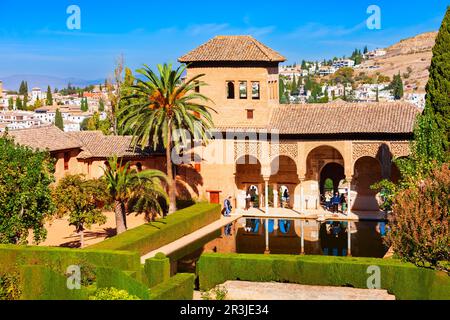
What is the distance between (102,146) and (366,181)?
16.8 m

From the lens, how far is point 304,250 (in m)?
30.9

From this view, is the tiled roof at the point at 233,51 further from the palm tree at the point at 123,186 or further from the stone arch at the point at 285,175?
the palm tree at the point at 123,186

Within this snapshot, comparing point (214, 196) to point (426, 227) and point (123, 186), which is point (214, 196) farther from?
point (426, 227)

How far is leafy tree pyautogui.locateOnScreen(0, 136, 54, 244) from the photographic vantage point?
84.1 ft

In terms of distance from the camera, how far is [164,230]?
31.5 metres

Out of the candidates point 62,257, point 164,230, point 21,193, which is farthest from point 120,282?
point 164,230

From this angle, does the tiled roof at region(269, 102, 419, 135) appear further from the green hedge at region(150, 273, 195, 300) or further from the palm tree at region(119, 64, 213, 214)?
A: the green hedge at region(150, 273, 195, 300)

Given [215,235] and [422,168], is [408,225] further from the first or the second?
[215,235]

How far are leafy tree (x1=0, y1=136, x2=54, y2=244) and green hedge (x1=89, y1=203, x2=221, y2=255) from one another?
8.70ft

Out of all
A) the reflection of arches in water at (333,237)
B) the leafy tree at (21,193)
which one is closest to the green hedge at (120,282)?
the leafy tree at (21,193)

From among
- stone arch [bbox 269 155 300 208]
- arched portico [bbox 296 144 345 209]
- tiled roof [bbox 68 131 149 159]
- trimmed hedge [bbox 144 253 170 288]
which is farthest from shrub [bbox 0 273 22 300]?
arched portico [bbox 296 144 345 209]

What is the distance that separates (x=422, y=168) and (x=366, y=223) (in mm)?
8476
